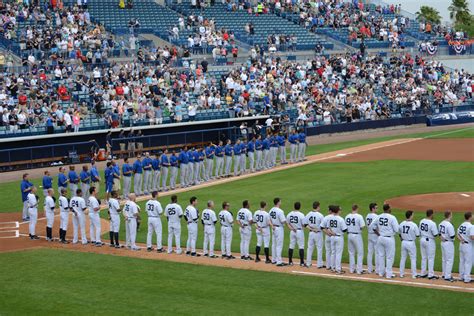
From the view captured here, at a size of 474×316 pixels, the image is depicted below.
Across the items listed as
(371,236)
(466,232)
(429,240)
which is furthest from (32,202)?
(466,232)

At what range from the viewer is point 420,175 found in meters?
32.0

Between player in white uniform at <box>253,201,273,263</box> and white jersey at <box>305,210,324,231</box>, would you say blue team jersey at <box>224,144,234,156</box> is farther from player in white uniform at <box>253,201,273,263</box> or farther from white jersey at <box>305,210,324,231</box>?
white jersey at <box>305,210,324,231</box>

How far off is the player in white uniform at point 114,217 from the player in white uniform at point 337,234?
6347 mm

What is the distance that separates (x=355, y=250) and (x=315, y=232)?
1029 mm

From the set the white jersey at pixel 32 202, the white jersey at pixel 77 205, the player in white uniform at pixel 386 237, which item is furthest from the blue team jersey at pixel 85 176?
the player in white uniform at pixel 386 237

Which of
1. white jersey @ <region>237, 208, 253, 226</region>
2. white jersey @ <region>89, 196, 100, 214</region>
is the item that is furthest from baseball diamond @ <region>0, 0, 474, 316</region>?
white jersey @ <region>89, 196, 100, 214</region>

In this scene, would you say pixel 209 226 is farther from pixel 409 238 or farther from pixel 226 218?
pixel 409 238

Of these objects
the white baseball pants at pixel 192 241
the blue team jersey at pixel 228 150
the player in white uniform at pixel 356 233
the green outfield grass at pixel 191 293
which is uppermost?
the blue team jersey at pixel 228 150

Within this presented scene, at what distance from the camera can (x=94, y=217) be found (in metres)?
22.5

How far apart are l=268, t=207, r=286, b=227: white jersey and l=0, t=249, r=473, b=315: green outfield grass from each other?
58.6 inches

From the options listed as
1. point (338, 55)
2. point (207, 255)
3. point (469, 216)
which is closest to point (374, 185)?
point (207, 255)

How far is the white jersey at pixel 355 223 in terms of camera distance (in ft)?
59.8

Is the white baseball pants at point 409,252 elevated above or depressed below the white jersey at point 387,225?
below

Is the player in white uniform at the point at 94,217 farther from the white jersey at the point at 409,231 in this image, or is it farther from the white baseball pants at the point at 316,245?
the white jersey at the point at 409,231
